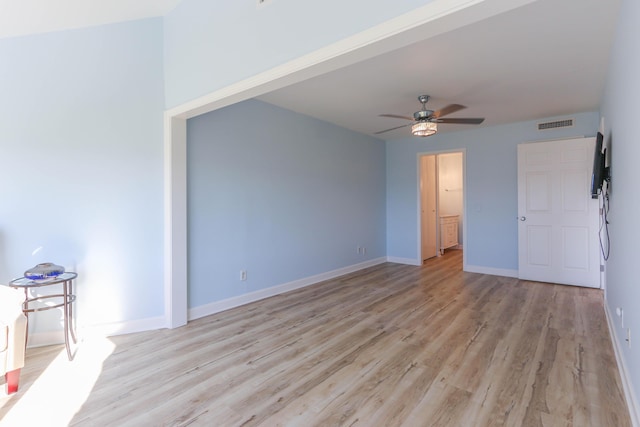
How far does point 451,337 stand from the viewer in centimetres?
276

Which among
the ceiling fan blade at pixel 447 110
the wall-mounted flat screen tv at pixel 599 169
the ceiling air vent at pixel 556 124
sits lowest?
the wall-mounted flat screen tv at pixel 599 169

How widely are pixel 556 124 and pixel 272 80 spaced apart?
4.64 meters

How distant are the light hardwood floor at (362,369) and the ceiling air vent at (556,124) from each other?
2534 millimetres

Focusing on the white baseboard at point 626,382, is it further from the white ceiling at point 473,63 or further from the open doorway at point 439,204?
the open doorway at point 439,204

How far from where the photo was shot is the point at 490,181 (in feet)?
17.1

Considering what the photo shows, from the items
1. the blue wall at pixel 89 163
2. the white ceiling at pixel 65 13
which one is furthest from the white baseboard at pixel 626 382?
the white ceiling at pixel 65 13

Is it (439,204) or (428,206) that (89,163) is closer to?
(428,206)

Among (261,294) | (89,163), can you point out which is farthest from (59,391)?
(261,294)

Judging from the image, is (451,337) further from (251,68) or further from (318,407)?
(251,68)

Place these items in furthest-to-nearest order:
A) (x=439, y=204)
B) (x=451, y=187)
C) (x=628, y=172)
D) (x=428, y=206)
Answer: (x=451, y=187)
(x=439, y=204)
(x=428, y=206)
(x=628, y=172)

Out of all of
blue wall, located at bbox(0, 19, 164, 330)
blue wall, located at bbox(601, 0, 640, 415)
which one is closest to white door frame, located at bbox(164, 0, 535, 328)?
blue wall, located at bbox(0, 19, 164, 330)

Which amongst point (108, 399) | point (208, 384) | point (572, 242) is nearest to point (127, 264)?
point (108, 399)

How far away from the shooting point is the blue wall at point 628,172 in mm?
1620

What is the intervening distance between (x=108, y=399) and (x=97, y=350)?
0.85 metres
